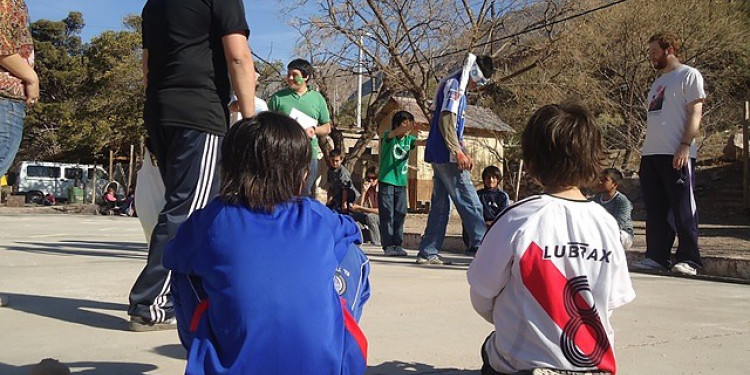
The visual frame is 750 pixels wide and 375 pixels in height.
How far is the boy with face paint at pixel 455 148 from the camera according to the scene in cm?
682

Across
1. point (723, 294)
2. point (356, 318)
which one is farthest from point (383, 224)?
point (356, 318)

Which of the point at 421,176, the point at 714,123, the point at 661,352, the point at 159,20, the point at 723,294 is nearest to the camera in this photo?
the point at 661,352

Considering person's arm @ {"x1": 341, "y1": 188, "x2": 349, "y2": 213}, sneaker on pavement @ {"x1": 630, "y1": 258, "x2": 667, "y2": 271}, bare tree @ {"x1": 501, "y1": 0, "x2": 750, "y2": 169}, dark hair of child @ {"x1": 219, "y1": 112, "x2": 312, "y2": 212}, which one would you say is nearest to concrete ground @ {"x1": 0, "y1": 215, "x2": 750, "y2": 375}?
sneaker on pavement @ {"x1": 630, "y1": 258, "x2": 667, "y2": 271}

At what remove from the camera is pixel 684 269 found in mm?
6520

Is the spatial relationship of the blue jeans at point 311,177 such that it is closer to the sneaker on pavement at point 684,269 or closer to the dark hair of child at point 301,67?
the dark hair of child at point 301,67

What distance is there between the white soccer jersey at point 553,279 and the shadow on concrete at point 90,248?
6.08 metres

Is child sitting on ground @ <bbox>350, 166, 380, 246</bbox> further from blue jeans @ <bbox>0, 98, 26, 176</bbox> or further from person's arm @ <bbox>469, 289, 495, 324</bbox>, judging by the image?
person's arm @ <bbox>469, 289, 495, 324</bbox>

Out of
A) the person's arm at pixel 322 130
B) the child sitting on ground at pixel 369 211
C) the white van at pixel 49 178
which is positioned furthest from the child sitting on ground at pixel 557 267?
the white van at pixel 49 178

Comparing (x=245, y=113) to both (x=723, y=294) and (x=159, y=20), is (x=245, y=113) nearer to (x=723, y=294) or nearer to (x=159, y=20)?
(x=159, y=20)

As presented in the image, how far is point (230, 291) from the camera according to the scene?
2.18 meters

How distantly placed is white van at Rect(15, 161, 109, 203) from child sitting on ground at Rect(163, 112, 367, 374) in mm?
34334

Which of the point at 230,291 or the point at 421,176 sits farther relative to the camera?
the point at 421,176

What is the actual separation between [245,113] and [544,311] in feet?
6.23

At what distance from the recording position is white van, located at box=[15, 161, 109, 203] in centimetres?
3497
